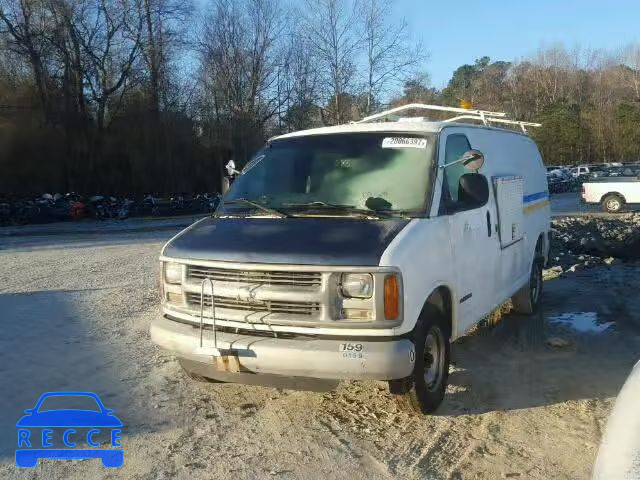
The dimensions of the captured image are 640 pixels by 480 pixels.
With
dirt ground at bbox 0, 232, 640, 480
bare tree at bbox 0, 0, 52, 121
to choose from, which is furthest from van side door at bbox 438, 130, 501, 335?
bare tree at bbox 0, 0, 52, 121

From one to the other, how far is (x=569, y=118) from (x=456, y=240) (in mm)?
57051

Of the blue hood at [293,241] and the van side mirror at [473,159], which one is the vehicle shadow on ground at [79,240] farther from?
the van side mirror at [473,159]

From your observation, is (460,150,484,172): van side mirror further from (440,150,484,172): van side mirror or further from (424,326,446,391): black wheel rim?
(424,326,446,391): black wheel rim

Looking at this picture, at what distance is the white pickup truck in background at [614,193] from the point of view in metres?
25.8

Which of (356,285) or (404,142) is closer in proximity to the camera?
(356,285)

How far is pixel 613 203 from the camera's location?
26.0 meters

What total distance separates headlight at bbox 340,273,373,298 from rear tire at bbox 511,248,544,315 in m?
4.04

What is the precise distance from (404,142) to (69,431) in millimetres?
3487

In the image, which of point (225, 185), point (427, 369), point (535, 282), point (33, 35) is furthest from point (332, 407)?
point (33, 35)

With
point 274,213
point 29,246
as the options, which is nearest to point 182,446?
point 274,213

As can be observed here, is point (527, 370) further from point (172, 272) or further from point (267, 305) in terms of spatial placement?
point (172, 272)

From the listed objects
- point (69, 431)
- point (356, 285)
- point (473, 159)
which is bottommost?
point (69, 431)

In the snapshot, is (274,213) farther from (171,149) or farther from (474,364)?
(171,149)

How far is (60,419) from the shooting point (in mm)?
A: 4742
